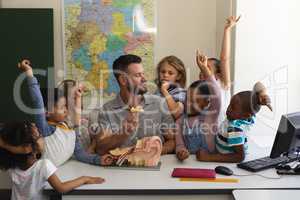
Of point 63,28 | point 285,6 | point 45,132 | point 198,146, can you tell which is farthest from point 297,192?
point 63,28

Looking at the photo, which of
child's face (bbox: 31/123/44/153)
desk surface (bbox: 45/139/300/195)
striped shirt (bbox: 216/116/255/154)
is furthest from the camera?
striped shirt (bbox: 216/116/255/154)

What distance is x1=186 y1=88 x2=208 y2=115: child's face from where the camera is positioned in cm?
231

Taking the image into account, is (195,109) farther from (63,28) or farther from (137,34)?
(63,28)

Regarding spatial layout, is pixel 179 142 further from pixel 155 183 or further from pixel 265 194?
pixel 265 194

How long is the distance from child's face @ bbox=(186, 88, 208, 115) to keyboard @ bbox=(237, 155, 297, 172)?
42 centimetres

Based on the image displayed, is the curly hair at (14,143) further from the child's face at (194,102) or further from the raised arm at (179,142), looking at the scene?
the child's face at (194,102)

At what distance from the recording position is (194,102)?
2340 millimetres

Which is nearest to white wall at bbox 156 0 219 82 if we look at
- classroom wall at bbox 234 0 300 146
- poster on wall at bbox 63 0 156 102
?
poster on wall at bbox 63 0 156 102

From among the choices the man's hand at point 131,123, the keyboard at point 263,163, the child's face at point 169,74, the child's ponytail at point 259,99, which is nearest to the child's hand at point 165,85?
the child's face at point 169,74

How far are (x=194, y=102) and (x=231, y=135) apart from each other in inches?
12.9

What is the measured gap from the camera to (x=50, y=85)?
3510mm

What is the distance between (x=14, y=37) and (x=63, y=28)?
0.46m

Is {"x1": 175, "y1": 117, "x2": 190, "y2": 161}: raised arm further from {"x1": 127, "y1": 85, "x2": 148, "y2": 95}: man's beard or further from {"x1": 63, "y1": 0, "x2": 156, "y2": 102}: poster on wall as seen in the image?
{"x1": 63, "y1": 0, "x2": 156, "y2": 102}: poster on wall

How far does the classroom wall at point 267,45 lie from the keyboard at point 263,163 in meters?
0.75
